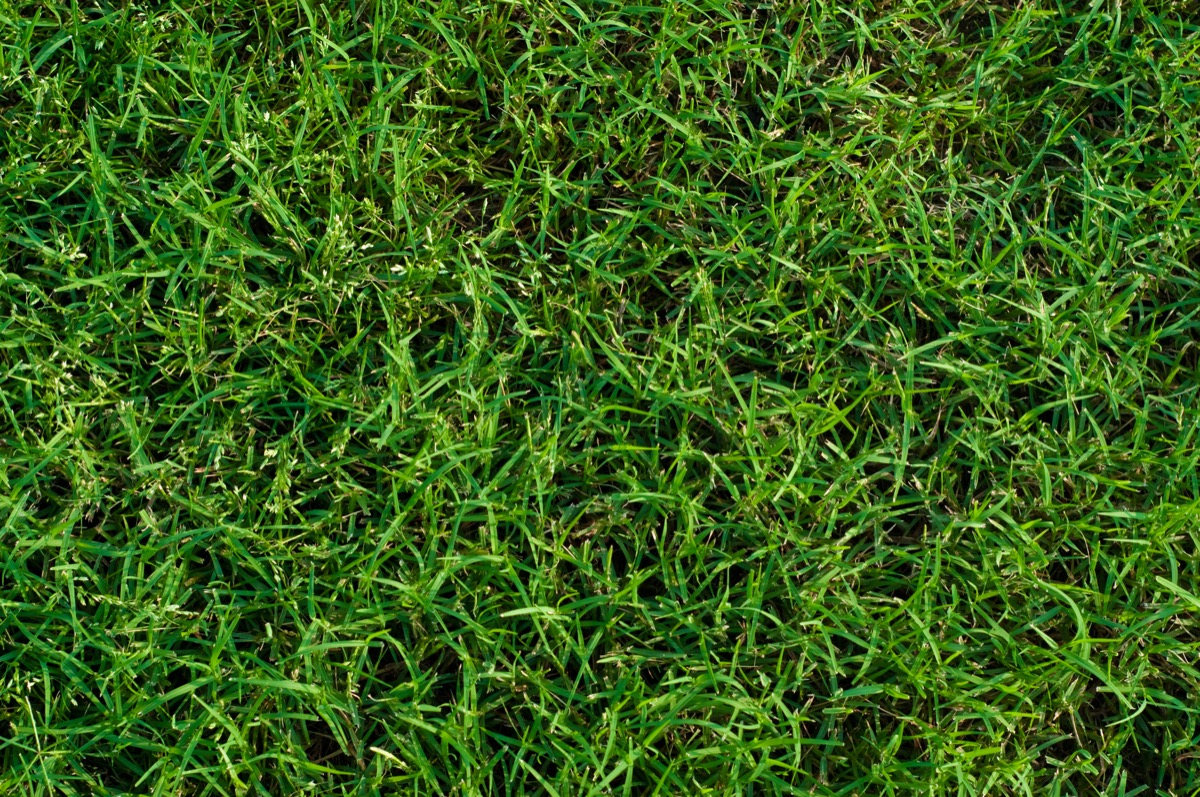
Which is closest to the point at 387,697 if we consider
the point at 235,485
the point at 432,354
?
the point at 235,485

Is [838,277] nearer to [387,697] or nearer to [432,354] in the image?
[432,354]

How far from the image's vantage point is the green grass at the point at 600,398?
2.20 metres

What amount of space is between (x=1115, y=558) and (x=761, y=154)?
1.17 metres

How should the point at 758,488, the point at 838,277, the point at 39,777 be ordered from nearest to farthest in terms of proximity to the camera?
the point at 39,777 → the point at 758,488 → the point at 838,277

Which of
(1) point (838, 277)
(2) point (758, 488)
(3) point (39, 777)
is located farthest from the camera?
(1) point (838, 277)

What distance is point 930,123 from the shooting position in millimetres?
2617

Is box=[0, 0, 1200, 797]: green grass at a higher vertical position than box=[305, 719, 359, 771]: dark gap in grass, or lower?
higher

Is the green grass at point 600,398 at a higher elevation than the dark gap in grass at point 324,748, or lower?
higher

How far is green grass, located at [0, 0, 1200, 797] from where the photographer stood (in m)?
2.20

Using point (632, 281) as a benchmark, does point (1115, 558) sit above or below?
below

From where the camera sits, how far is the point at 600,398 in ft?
7.78

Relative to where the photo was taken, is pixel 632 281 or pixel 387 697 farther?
pixel 632 281

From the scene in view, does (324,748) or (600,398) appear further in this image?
(600,398)

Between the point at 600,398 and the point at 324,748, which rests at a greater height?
the point at 600,398
